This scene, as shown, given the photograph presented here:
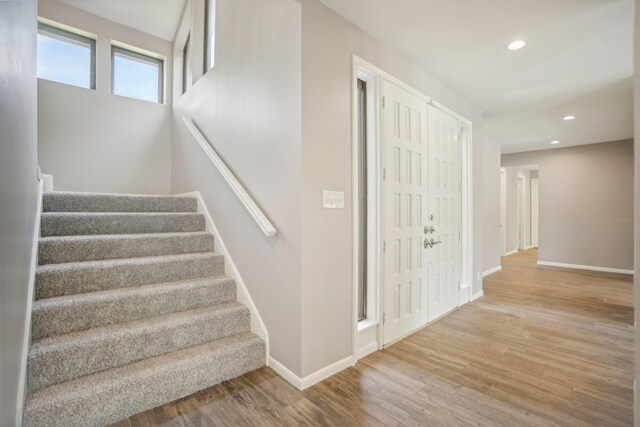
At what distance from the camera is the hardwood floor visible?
1.62 meters

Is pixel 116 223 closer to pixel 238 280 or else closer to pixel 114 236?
pixel 114 236

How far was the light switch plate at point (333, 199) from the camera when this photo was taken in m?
2.02

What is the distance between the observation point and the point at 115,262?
2207 millimetres

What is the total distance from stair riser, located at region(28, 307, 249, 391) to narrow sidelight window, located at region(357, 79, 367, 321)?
1011mm

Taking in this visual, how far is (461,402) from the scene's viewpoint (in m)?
1.76

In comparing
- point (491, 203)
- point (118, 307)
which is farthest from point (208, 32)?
point (491, 203)

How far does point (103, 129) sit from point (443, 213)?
15.3ft

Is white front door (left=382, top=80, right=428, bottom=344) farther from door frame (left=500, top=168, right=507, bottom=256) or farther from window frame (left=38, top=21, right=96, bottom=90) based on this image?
door frame (left=500, top=168, right=507, bottom=256)

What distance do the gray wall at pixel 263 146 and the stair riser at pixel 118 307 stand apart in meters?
0.32

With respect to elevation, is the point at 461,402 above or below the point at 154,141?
below

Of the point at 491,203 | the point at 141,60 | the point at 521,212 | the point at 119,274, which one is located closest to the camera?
the point at 119,274

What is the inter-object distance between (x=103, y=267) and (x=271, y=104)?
1687 mm

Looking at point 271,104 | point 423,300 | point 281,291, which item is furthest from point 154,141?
point 423,300

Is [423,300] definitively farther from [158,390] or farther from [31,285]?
[31,285]
